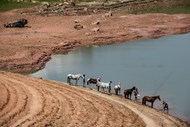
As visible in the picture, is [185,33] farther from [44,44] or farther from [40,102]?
[40,102]

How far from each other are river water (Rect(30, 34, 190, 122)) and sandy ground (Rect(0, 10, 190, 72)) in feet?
6.98

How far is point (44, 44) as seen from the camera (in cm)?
5544

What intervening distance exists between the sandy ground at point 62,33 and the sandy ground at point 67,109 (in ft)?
47.5

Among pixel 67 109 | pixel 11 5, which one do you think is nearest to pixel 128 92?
pixel 67 109

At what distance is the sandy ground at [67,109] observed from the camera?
23.7 meters

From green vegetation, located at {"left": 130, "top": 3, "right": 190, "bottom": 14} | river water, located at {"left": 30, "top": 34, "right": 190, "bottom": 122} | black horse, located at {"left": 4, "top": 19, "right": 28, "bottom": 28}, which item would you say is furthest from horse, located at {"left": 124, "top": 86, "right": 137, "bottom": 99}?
green vegetation, located at {"left": 130, "top": 3, "right": 190, "bottom": 14}

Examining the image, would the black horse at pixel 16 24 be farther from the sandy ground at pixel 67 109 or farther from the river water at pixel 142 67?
the sandy ground at pixel 67 109

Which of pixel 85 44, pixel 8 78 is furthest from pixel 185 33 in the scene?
pixel 8 78

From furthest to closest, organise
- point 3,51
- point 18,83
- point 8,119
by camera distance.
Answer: point 3,51, point 18,83, point 8,119

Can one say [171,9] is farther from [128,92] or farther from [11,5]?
[128,92]

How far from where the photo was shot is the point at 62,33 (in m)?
62.2

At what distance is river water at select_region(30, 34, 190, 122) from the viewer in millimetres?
34000

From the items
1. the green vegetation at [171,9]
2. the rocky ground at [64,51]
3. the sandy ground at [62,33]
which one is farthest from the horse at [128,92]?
the green vegetation at [171,9]

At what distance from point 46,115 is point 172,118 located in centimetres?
779
